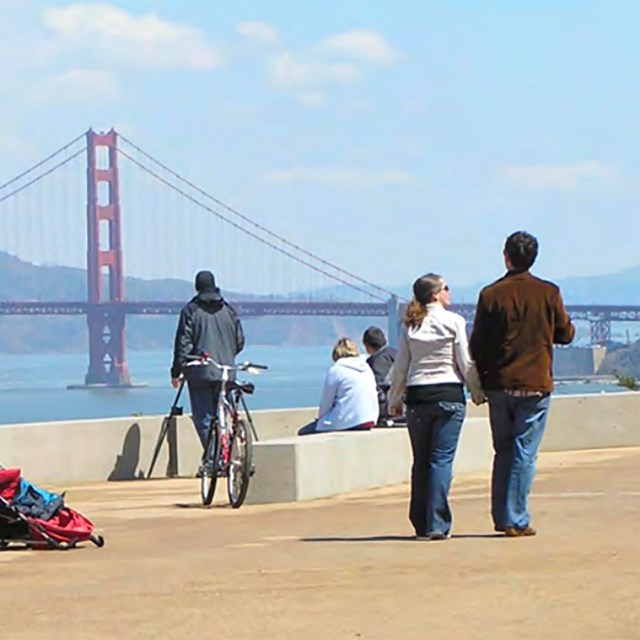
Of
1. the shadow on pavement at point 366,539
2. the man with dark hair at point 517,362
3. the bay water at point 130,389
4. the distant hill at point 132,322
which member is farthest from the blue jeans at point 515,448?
the distant hill at point 132,322

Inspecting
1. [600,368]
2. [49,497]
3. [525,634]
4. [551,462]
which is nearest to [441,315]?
[49,497]

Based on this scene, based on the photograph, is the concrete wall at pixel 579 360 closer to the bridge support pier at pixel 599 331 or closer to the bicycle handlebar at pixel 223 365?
the bridge support pier at pixel 599 331

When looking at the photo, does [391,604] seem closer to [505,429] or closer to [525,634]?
[525,634]

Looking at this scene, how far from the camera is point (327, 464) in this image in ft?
34.8

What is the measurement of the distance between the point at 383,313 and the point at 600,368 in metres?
7.68

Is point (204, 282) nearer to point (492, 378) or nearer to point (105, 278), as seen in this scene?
point (492, 378)

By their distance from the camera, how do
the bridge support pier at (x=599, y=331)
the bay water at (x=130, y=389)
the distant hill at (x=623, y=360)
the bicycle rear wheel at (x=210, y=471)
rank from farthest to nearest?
1. the distant hill at (x=623, y=360)
2. the bridge support pier at (x=599, y=331)
3. the bay water at (x=130, y=389)
4. the bicycle rear wheel at (x=210, y=471)

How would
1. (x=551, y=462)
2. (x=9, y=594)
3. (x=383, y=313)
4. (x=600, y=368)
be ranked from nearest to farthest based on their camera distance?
(x=9, y=594)
(x=551, y=462)
(x=600, y=368)
(x=383, y=313)

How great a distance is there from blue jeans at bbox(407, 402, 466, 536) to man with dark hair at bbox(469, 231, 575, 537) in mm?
206

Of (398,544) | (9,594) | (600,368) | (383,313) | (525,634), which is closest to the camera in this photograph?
(525,634)

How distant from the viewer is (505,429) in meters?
7.91

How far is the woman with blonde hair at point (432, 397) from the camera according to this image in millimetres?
7973

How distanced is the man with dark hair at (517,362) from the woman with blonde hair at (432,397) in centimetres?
13

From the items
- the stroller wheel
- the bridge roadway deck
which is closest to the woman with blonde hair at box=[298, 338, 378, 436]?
the bridge roadway deck
